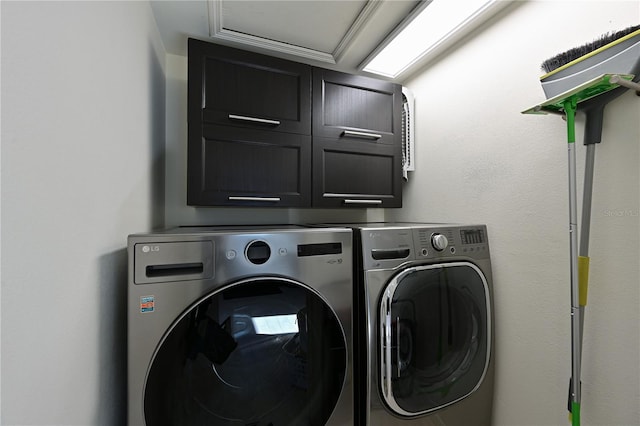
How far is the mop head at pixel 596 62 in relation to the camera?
76 centimetres

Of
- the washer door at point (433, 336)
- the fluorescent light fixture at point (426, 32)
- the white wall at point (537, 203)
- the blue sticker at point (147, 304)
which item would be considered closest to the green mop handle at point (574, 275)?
the white wall at point (537, 203)

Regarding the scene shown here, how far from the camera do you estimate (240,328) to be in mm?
822

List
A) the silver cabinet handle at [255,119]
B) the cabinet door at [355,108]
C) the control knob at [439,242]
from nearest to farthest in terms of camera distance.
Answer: the control knob at [439,242]
the silver cabinet handle at [255,119]
the cabinet door at [355,108]

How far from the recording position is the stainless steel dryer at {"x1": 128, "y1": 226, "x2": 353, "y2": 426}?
73 cm

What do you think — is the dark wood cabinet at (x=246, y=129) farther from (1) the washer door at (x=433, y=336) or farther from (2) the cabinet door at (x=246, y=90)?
(1) the washer door at (x=433, y=336)

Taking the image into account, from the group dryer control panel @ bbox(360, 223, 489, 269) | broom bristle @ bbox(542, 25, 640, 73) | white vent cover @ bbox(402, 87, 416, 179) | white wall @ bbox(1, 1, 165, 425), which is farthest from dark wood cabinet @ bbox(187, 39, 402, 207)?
broom bristle @ bbox(542, 25, 640, 73)

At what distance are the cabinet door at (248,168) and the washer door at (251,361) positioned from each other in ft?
1.82

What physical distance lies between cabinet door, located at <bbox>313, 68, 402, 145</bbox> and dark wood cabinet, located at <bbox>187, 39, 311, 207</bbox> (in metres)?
0.08

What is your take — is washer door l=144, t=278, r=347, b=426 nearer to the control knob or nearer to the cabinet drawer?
the control knob

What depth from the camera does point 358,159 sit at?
1499 mm

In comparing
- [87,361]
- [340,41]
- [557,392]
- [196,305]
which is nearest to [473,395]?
[557,392]

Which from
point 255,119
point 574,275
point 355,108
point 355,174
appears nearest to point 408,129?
point 355,108

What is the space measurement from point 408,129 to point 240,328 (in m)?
1.53

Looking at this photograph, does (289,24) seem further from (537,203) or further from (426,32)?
(537,203)
